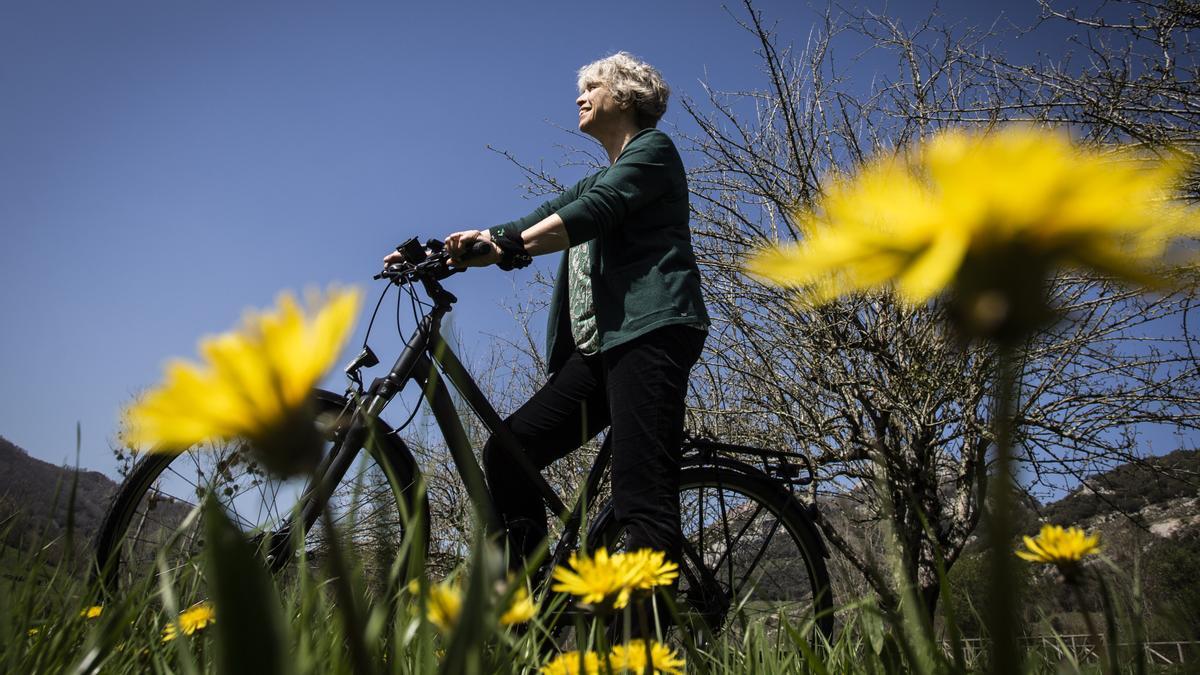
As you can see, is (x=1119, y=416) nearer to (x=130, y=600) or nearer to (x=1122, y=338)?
(x=1122, y=338)

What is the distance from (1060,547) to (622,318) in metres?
1.36

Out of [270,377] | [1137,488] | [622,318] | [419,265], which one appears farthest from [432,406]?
[1137,488]

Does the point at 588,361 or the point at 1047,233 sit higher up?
the point at 588,361

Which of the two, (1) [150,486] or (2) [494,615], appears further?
(1) [150,486]

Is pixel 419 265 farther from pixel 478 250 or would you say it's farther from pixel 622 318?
pixel 622 318

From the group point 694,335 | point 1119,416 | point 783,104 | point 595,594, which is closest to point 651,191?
point 694,335

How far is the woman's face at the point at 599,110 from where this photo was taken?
7.76 ft

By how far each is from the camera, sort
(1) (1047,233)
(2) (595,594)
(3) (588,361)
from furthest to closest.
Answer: (3) (588,361) < (2) (595,594) < (1) (1047,233)

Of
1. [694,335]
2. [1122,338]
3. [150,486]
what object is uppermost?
[1122,338]

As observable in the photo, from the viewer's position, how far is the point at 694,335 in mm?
2053

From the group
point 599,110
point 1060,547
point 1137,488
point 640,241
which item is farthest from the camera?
point 1137,488

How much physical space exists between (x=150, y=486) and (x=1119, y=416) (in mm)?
5006

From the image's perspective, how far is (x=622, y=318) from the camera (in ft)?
6.63

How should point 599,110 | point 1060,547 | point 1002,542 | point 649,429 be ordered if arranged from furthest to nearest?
1. point 599,110
2. point 649,429
3. point 1060,547
4. point 1002,542
